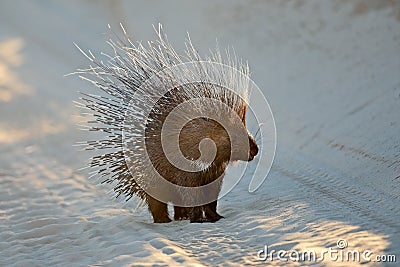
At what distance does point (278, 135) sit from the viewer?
538cm

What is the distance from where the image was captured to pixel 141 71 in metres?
3.12

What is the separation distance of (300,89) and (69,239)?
3654 mm

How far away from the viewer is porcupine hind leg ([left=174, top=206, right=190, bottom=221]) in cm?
338

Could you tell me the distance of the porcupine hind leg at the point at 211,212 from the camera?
129 inches

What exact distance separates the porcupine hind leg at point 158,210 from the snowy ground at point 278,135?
6 cm

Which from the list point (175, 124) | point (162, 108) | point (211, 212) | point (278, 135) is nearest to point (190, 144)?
point (175, 124)

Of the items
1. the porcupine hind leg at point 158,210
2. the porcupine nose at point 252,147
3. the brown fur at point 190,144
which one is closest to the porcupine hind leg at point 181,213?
the porcupine hind leg at point 158,210

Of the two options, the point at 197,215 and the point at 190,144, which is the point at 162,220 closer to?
the point at 197,215

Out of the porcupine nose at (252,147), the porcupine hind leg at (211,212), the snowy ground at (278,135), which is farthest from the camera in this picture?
the porcupine hind leg at (211,212)

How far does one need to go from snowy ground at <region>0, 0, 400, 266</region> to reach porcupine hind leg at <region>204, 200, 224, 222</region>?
8 centimetres

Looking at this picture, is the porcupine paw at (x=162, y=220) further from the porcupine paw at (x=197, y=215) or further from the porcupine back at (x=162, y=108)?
the porcupine back at (x=162, y=108)

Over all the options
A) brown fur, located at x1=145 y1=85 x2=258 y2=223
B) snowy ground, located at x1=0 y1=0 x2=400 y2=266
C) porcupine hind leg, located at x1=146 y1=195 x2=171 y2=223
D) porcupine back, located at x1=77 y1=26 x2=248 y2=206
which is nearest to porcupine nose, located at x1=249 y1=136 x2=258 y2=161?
brown fur, located at x1=145 y1=85 x2=258 y2=223

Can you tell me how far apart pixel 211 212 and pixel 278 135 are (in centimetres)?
222

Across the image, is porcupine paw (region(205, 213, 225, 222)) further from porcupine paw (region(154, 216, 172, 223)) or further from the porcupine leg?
porcupine paw (region(154, 216, 172, 223))
